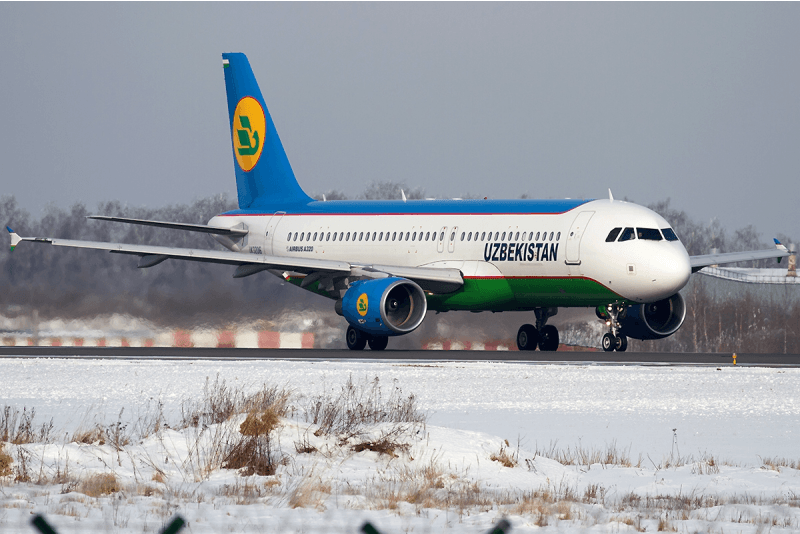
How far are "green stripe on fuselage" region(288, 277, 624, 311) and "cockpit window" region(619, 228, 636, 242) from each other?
1.24m

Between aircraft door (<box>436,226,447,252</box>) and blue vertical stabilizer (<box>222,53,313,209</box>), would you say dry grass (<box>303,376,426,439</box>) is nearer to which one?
aircraft door (<box>436,226,447,252</box>)

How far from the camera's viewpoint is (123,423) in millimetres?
15328

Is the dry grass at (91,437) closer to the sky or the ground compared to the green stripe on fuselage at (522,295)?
closer to the ground

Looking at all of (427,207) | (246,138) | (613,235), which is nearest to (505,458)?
(613,235)

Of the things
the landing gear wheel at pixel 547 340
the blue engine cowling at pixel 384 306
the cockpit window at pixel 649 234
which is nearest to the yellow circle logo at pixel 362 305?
the blue engine cowling at pixel 384 306

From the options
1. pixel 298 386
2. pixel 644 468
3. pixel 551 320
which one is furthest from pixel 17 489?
pixel 551 320

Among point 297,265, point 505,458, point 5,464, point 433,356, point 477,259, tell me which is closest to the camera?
point 5,464

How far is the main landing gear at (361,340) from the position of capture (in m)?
31.1

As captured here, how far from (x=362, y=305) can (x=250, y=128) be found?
11.3 metres

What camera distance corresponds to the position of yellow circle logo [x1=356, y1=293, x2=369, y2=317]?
28.5 metres

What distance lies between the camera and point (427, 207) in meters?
32.9

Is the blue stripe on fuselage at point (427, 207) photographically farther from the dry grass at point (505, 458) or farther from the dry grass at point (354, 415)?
the dry grass at point (505, 458)

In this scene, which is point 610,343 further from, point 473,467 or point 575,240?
point 473,467

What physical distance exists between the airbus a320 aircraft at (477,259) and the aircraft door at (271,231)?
0.15ft
